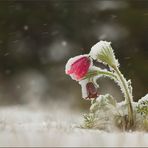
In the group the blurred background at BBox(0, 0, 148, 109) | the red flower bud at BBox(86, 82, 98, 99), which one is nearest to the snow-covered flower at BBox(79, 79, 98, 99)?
the red flower bud at BBox(86, 82, 98, 99)

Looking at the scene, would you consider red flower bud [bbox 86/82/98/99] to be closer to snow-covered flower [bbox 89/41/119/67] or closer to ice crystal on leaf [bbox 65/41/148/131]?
ice crystal on leaf [bbox 65/41/148/131]

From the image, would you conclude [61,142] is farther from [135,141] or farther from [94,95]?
[94,95]

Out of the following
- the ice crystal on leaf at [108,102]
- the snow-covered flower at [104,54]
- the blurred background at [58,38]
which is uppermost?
the blurred background at [58,38]

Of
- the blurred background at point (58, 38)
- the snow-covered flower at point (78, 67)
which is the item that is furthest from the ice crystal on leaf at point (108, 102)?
the blurred background at point (58, 38)

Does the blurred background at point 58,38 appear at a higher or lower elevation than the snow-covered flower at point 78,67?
higher

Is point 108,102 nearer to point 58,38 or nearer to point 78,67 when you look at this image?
point 78,67

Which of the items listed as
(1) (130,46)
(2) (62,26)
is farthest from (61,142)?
(2) (62,26)

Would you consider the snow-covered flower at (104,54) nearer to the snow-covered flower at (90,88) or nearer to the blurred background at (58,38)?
the snow-covered flower at (90,88)

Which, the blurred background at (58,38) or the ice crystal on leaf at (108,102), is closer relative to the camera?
the ice crystal on leaf at (108,102)
